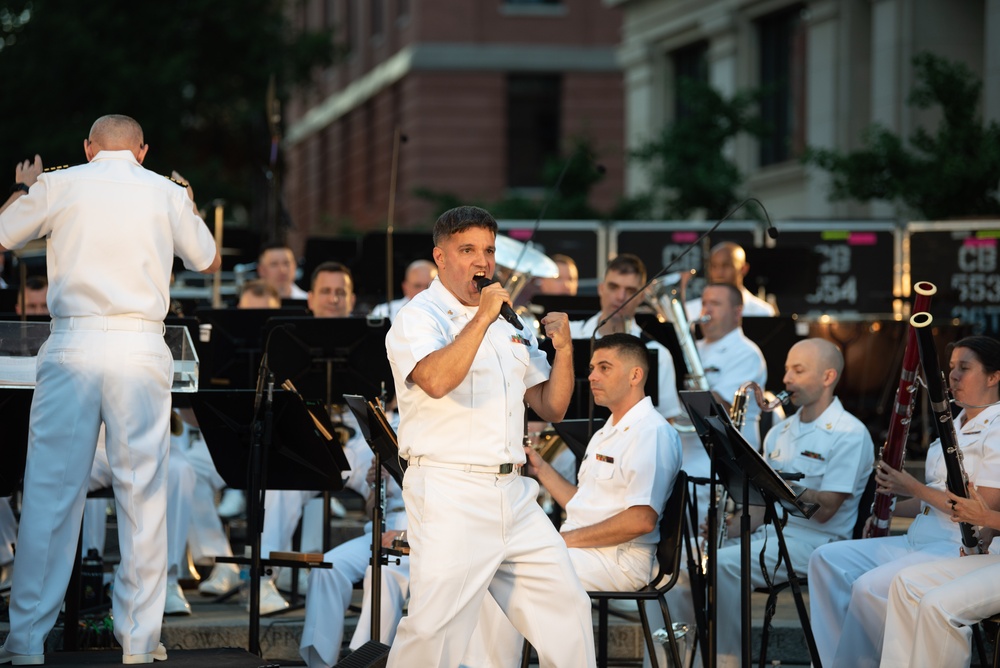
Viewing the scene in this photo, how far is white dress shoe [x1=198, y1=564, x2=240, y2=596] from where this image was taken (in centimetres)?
879

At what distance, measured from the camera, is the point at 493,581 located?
573 centimetres

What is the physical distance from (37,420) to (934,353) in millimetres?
3604

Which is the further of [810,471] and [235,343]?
[235,343]

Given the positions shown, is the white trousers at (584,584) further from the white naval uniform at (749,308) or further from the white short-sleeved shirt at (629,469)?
the white naval uniform at (749,308)

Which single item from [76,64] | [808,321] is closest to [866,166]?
[808,321]

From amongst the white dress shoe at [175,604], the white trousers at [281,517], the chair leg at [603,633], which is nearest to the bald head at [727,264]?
the white trousers at [281,517]

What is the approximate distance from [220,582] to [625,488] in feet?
9.64

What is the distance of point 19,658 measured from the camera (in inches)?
242

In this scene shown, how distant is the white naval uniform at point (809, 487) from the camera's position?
23.9ft

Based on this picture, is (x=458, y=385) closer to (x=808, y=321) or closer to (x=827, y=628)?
(x=827, y=628)

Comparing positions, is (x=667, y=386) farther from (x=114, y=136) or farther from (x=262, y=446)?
(x=114, y=136)

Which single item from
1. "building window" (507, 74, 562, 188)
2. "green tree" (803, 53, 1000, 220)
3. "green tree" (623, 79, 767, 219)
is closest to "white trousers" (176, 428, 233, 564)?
"green tree" (803, 53, 1000, 220)

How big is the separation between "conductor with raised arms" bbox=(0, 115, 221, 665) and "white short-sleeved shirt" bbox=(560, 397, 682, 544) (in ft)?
6.30

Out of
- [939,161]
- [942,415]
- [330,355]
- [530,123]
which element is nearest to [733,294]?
[330,355]
